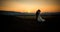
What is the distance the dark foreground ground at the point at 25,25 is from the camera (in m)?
1.09

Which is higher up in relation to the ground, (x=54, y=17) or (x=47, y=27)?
(x=54, y=17)

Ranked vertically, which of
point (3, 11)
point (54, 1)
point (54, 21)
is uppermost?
point (54, 1)

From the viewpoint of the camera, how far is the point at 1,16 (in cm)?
109

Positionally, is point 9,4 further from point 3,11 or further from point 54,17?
point 54,17

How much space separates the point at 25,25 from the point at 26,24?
0.02 metres

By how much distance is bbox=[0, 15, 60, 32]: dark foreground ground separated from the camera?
109cm

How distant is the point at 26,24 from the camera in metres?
1.11

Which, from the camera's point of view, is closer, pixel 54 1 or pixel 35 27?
pixel 35 27

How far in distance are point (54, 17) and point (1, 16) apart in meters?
0.60

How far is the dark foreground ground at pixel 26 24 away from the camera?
109 centimetres

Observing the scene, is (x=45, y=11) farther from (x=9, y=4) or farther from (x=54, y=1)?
(x=9, y=4)

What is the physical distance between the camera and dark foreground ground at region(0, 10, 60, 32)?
1092 millimetres

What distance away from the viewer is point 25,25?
3.63 feet

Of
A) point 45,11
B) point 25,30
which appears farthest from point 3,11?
point 45,11
